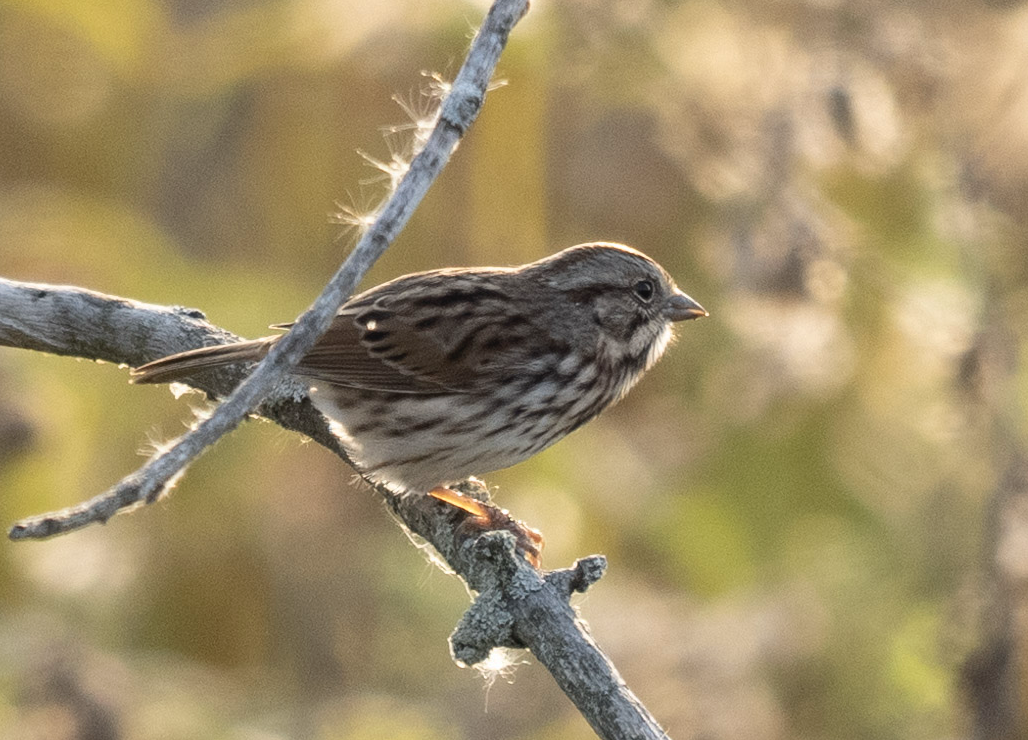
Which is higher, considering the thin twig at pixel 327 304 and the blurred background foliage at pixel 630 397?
the blurred background foliage at pixel 630 397

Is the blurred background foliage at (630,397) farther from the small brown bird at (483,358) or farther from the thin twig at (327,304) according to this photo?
the thin twig at (327,304)

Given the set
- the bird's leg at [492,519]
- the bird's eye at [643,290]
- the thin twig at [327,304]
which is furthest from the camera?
the bird's eye at [643,290]

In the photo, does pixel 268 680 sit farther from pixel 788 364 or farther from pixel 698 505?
pixel 788 364

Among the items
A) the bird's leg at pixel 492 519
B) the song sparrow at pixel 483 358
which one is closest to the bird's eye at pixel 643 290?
the song sparrow at pixel 483 358

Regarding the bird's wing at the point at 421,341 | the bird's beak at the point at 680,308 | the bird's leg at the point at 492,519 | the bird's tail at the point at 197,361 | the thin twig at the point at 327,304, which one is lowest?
the thin twig at the point at 327,304

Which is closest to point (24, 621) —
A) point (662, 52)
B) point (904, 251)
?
point (662, 52)

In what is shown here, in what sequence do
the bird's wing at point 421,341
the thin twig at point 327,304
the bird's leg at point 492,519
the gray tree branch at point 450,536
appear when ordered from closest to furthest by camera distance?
the thin twig at point 327,304
the gray tree branch at point 450,536
the bird's leg at point 492,519
the bird's wing at point 421,341

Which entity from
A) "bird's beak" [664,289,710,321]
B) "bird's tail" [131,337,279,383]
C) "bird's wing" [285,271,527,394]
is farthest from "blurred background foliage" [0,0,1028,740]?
"bird's tail" [131,337,279,383]
